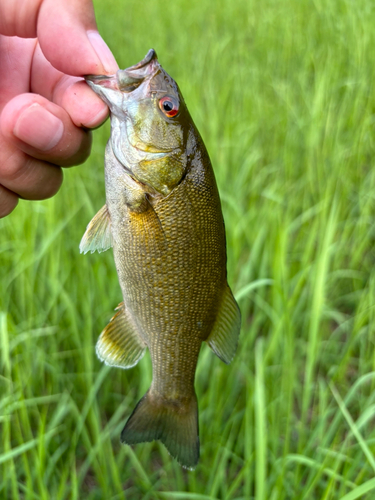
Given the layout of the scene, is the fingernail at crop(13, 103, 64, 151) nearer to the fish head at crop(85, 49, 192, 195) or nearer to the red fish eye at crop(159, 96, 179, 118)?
the fish head at crop(85, 49, 192, 195)

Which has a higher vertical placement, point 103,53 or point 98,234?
point 103,53

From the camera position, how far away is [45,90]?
1.34 m

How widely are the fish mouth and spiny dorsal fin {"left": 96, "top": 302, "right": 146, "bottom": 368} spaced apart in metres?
0.56

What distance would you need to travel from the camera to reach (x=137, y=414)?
3.67 feet

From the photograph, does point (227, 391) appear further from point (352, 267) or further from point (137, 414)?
point (352, 267)

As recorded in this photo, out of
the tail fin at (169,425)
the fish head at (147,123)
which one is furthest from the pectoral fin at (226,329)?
the fish head at (147,123)

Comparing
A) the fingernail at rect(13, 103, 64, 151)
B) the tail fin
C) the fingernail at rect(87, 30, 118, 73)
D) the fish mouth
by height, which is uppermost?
the fingernail at rect(87, 30, 118, 73)

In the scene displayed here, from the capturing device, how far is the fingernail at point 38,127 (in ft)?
3.59

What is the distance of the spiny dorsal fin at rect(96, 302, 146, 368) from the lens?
1100mm

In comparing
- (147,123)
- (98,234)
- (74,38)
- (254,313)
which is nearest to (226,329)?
(98,234)

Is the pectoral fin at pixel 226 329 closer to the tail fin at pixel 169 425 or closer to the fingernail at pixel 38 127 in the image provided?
the tail fin at pixel 169 425

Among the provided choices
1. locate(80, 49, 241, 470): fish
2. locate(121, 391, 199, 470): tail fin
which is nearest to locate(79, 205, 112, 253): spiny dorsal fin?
locate(80, 49, 241, 470): fish

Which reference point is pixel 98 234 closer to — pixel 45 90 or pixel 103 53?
pixel 103 53

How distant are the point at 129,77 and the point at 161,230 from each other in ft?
1.22
